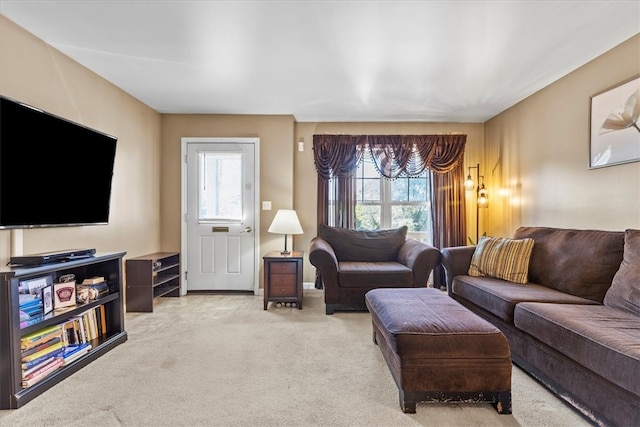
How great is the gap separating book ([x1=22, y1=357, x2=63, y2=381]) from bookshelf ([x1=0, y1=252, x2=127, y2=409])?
0.04m

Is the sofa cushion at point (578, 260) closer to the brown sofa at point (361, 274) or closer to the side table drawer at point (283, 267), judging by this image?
the brown sofa at point (361, 274)

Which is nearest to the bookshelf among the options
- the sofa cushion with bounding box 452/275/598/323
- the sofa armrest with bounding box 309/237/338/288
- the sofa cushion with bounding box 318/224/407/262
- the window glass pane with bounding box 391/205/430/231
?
the sofa armrest with bounding box 309/237/338/288

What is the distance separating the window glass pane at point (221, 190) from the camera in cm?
435

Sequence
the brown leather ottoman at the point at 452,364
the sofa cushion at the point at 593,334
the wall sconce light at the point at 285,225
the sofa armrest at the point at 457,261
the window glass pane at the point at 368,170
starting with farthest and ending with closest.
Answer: the window glass pane at the point at 368,170 < the wall sconce light at the point at 285,225 < the sofa armrest at the point at 457,261 < the brown leather ottoman at the point at 452,364 < the sofa cushion at the point at 593,334

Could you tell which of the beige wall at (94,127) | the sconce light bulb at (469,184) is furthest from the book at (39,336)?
the sconce light bulb at (469,184)

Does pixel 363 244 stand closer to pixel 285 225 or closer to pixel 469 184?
pixel 285 225

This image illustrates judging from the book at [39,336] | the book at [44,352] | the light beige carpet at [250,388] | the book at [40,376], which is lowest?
the light beige carpet at [250,388]

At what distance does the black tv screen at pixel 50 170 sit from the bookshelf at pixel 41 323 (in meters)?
0.37

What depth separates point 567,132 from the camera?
10.2 ft

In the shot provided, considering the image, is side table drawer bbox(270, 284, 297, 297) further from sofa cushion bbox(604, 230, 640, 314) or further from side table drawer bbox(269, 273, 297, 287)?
sofa cushion bbox(604, 230, 640, 314)

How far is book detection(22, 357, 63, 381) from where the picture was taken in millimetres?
1916

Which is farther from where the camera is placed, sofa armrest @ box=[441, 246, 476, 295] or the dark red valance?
the dark red valance

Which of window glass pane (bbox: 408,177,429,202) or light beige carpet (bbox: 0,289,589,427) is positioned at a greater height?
window glass pane (bbox: 408,177,429,202)

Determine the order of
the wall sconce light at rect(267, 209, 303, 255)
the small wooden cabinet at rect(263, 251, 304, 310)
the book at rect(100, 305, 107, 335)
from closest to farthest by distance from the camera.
Result: the book at rect(100, 305, 107, 335), the small wooden cabinet at rect(263, 251, 304, 310), the wall sconce light at rect(267, 209, 303, 255)
